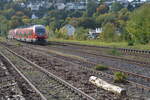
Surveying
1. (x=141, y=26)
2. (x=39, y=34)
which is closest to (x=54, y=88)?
(x=39, y=34)

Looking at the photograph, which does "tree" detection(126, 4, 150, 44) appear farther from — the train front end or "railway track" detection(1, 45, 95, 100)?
"railway track" detection(1, 45, 95, 100)

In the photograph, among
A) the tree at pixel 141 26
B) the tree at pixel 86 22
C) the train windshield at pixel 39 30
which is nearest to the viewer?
the tree at pixel 141 26

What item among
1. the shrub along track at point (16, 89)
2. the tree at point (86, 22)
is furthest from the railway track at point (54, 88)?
the tree at point (86, 22)

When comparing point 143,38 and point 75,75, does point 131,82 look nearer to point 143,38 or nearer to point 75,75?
point 75,75

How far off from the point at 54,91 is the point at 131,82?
343cm

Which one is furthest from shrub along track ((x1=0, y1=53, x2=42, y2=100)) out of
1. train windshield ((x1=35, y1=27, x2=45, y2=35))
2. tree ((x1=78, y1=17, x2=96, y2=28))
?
tree ((x1=78, y1=17, x2=96, y2=28))

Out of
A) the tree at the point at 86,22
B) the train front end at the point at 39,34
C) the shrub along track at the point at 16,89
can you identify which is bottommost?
the shrub along track at the point at 16,89

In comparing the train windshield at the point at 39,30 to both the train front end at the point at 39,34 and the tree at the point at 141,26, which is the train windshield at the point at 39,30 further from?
the tree at the point at 141,26

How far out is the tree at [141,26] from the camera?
53850 mm

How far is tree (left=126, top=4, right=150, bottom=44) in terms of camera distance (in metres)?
53.8

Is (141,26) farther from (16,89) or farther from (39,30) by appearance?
(16,89)

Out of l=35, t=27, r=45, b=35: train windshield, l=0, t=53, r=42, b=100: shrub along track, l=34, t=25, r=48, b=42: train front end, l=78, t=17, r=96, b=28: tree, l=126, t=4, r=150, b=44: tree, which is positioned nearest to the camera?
l=0, t=53, r=42, b=100: shrub along track

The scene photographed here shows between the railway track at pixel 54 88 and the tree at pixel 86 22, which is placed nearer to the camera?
the railway track at pixel 54 88

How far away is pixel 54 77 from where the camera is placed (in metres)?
16.2
